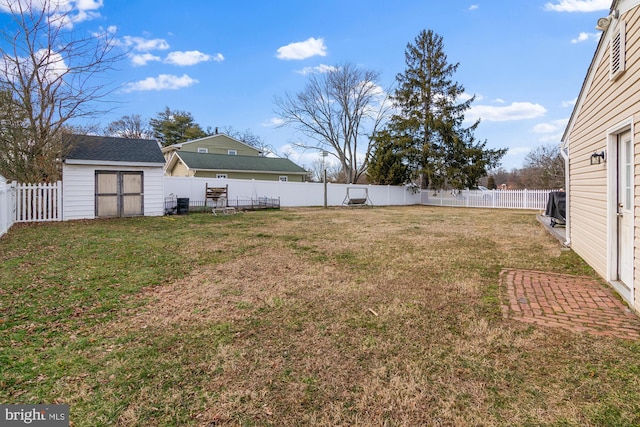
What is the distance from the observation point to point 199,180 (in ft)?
50.6

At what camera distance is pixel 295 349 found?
2.47 m

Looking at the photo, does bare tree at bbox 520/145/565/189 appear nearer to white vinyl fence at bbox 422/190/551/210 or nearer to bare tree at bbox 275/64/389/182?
white vinyl fence at bbox 422/190/551/210

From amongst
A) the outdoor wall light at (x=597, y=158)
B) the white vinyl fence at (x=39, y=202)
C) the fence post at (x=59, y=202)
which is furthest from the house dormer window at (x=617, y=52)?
the fence post at (x=59, y=202)

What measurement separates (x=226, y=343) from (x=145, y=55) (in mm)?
13905

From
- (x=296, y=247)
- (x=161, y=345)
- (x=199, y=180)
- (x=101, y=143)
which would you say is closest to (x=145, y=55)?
(x=101, y=143)

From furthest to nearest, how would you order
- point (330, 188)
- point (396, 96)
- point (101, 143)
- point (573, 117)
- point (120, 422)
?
1. point (396, 96)
2. point (330, 188)
3. point (101, 143)
4. point (573, 117)
5. point (120, 422)

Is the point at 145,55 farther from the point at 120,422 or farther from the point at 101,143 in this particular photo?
the point at 120,422

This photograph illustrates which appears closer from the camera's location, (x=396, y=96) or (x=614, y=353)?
(x=614, y=353)

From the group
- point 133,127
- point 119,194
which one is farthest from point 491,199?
point 133,127

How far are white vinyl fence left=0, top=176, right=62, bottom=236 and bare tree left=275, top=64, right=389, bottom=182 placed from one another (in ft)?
62.2

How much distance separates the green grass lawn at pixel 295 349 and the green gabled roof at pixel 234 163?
1622cm

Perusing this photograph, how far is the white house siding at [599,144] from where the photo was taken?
326 centimetres

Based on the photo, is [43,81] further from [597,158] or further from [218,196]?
[597,158]

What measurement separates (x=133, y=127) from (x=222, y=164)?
18.5 m
